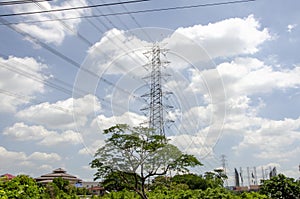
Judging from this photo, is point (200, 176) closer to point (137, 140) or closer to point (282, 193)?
point (137, 140)

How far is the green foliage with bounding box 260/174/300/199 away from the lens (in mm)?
11117

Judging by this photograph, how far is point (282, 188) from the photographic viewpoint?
1132 centimetres

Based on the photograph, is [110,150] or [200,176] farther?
[200,176]

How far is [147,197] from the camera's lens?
17656 mm

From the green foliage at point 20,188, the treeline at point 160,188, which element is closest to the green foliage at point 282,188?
the treeline at point 160,188

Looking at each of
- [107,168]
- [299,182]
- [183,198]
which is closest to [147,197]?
[107,168]

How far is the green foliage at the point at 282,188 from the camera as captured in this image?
438 inches

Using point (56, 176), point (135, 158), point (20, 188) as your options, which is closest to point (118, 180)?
point (135, 158)

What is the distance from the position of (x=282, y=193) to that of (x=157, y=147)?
304 inches

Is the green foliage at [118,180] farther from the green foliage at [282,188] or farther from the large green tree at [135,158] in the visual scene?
the green foliage at [282,188]

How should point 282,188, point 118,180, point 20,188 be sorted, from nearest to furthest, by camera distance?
point 20,188
point 282,188
point 118,180

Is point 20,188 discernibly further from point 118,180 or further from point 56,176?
point 56,176

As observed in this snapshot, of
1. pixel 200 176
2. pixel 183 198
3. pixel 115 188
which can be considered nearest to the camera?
pixel 183 198

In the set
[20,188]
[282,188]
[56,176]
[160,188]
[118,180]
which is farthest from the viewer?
[56,176]
